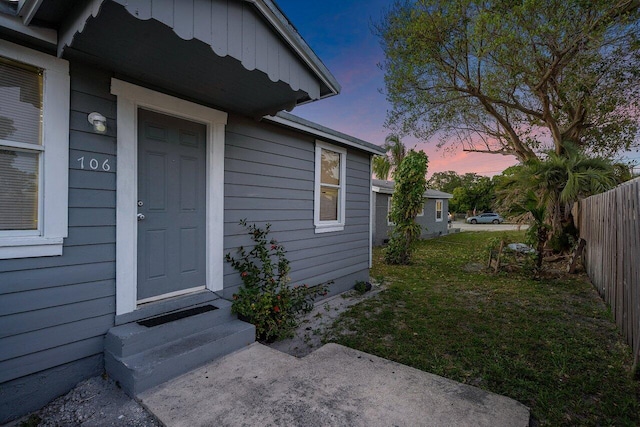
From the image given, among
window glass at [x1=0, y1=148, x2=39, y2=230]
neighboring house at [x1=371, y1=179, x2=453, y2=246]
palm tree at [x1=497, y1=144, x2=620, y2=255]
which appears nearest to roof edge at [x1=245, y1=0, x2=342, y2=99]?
window glass at [x1=0, y1=148, x2=39, y2=230]

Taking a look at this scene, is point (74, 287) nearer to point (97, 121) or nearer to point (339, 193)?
point (97, 121)

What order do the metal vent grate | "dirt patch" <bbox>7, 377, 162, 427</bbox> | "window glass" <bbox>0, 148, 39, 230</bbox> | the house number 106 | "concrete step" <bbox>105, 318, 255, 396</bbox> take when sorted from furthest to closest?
1. the metal vent grate
2. the house number 106
3. "concrete step" <bbox>105, 318, 255, 396</bbox>
4. "window glass" <bbox>0, 148, 39, 230</bbox>
5. "dirt patch" <bbox>7, 377, 162, 427</bbox>

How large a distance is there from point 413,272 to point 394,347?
4.51 m

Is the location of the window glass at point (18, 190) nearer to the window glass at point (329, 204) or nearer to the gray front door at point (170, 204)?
the gray front door at point (170, 204)

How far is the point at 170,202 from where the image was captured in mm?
3162

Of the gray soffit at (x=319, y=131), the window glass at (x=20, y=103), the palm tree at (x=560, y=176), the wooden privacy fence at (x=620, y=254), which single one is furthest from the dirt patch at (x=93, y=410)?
the palm tree at (x=560, y=176)

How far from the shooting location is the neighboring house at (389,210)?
43.2ft

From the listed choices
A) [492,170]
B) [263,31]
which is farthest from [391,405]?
[492,170]

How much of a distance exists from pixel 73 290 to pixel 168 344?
87 centimetres

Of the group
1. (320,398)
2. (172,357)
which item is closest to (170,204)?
(172,357)

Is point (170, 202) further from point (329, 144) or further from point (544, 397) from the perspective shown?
point (544, 397)

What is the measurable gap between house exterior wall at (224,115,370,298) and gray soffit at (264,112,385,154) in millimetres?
151

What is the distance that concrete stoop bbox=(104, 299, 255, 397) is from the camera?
93.4 inches

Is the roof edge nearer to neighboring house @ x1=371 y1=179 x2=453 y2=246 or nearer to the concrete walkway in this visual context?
the concrete walkway
